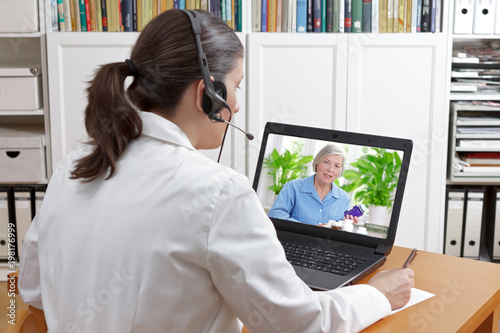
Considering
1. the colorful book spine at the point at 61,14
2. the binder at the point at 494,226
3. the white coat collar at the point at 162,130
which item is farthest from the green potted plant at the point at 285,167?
the binder at the point at 494,226

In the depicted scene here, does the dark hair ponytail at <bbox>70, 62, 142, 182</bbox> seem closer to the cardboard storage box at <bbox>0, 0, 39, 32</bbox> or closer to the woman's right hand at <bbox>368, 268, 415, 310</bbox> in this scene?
the woman's right hand at <bbox>368, 268, 415, 310</bbox>

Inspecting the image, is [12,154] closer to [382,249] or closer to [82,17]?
[82,17]

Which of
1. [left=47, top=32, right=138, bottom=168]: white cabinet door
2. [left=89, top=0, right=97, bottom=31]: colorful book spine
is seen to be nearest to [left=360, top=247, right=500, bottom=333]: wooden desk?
[left=47, top=32, right=138, bottom=168]: white cabinet door

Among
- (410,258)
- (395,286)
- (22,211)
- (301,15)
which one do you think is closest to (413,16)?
(301,15)

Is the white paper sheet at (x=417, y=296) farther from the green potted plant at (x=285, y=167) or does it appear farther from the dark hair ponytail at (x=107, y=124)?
the dark hair ponytail at (x=107, y=124)

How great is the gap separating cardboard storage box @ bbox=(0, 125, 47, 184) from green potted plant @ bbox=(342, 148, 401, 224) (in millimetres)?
1739

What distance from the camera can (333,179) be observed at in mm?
1506

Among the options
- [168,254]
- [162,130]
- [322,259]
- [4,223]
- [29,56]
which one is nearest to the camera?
[168,254]

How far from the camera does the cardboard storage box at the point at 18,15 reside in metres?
2.70

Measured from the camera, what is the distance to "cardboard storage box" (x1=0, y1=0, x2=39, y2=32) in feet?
8.86

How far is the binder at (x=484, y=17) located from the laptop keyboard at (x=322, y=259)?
5.72 ft

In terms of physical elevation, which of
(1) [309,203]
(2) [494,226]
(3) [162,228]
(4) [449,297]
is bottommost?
(2) [494,226]

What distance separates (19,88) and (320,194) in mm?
1769

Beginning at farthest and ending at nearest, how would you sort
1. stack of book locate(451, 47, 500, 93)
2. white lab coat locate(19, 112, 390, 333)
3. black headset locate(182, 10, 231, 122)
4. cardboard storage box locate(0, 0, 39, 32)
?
1. stack of book locate(451, 47, 500, 93)
2. cardboard storage box locate(0, 0, 39, 32)
3. black headset locate(182, 10, 231, 122)
4. white lab coat locate(19, 112, 390, 333)
